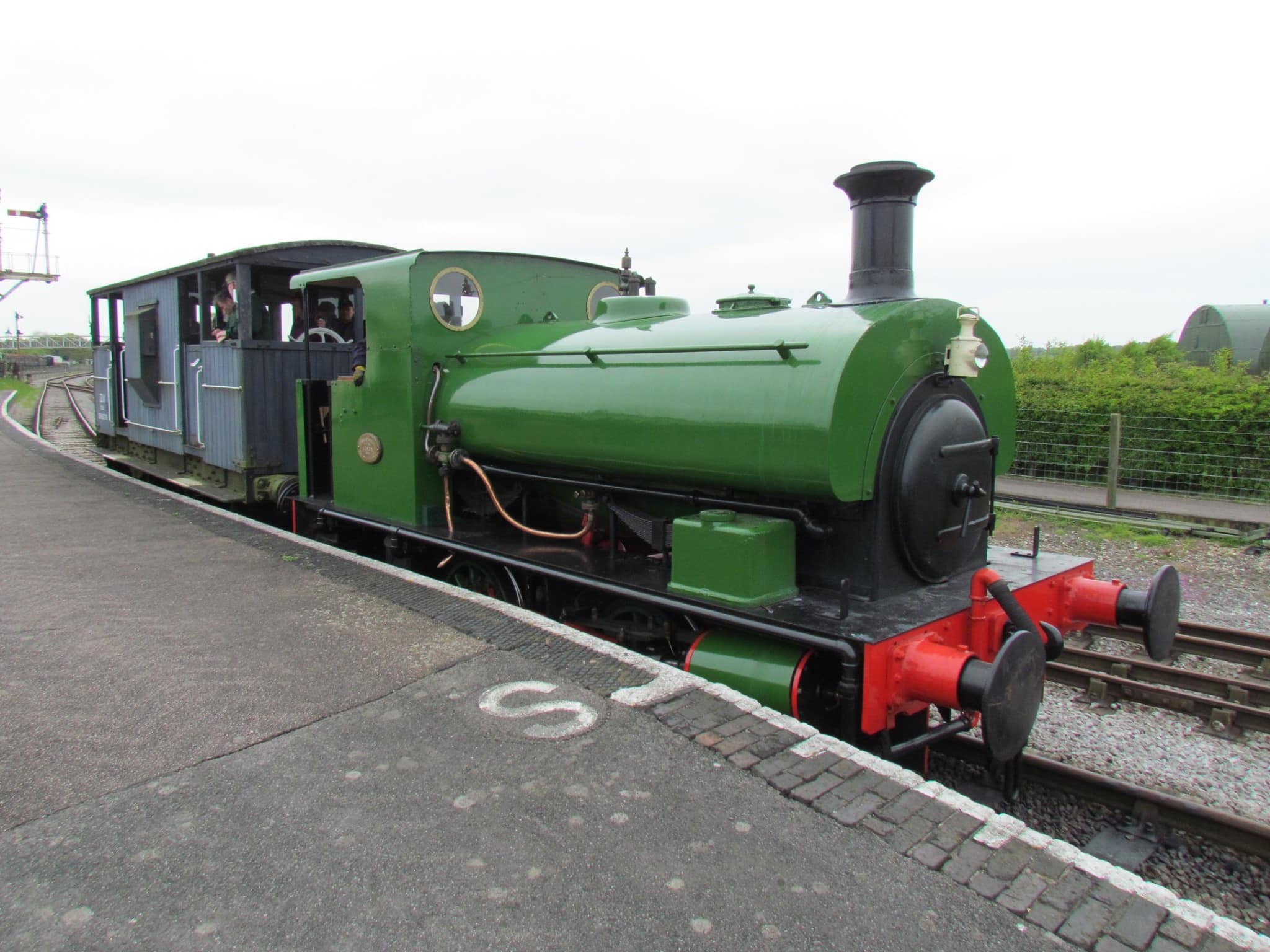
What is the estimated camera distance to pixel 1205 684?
5.05m

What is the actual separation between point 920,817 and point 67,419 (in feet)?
81.0

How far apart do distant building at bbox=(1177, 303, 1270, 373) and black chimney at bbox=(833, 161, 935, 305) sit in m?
19.9

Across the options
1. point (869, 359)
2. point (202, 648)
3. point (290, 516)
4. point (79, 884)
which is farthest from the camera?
point (290, 516)

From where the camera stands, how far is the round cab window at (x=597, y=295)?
638 centimetres

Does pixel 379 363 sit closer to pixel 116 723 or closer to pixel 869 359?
pixel 116 723

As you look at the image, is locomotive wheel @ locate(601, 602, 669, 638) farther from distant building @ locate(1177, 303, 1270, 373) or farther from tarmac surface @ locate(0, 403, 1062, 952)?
distant building @ locate(1177, 303, 1270, 373)

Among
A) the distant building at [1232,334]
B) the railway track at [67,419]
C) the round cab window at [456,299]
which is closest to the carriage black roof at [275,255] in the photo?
the round cab window at [456,299]

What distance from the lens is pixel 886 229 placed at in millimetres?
4145

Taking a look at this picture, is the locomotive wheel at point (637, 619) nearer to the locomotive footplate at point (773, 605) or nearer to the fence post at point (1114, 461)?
the locomotive footplate at point (773, 605)

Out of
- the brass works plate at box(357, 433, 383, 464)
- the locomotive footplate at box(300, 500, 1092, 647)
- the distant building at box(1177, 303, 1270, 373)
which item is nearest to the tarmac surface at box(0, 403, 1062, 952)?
the locomotive footplate at box(300, 500, 1092, 647)

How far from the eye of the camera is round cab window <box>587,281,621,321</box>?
6383mm

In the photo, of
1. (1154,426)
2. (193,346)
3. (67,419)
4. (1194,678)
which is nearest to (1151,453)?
(1154,426)

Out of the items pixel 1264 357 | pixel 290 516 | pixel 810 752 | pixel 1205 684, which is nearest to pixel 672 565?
pixel 810 752

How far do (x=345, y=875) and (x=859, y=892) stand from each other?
1.39 metres
